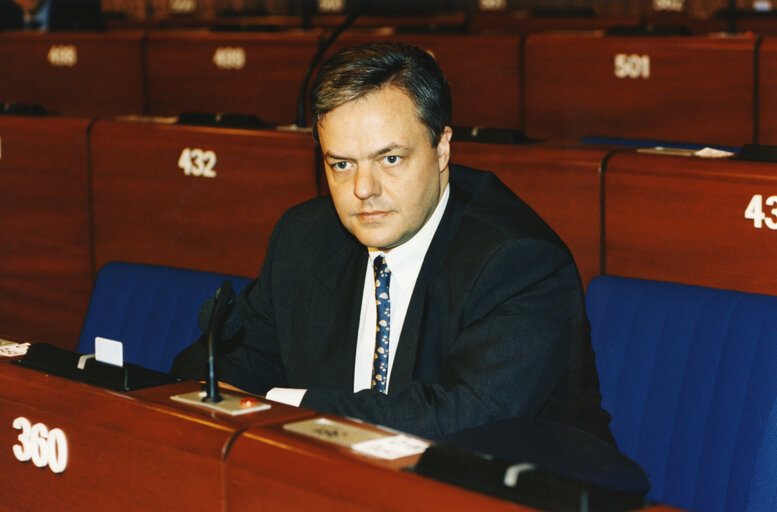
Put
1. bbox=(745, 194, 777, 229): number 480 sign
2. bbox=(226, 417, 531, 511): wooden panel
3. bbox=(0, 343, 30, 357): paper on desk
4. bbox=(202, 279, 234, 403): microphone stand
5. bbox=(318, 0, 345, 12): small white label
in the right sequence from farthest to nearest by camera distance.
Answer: bbox=(318, 0, 345, 12): small white label → bbox=(745, 194, 777, 229): number 480 sign → bbox=(0, 343, 30, 357): paper on desk → bbox=(202, 279, 234, 403): microphone stand → bbox=(226, 417, 531, 511): wooden panel

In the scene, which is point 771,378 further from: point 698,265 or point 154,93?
point 154,93

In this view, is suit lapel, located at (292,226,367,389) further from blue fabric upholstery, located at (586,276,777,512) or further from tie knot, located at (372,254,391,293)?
blue fabric upholstery, located at (586,276,777,512)

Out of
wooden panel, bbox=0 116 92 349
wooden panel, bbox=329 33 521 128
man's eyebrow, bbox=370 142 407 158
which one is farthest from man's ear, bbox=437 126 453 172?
wooden panel, bbox=329 33 521 128

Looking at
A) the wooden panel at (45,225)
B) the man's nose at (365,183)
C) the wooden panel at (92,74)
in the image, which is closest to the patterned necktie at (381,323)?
the man's nose at (365,183)

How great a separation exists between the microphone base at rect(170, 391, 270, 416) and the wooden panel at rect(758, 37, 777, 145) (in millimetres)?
3073

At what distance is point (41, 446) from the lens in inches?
54.0

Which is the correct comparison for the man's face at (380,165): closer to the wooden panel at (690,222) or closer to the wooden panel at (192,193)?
the wooden panel at (690,222)

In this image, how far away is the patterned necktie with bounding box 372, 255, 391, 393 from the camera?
198 cm

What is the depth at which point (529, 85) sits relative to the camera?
462 cm

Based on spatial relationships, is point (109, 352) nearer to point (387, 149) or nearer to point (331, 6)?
point (387, 149)

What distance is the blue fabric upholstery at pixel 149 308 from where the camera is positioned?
2.47 m

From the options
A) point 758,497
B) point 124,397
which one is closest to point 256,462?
point 124,397

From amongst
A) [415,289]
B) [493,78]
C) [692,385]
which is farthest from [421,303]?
[493,78]

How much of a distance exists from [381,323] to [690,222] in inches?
32.4
